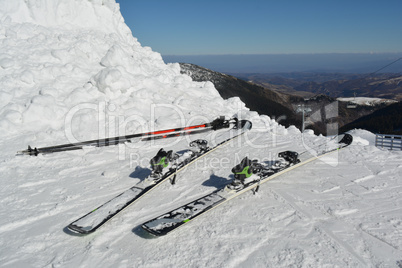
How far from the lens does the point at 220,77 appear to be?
447 feet

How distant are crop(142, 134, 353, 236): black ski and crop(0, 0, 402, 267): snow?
0.23m

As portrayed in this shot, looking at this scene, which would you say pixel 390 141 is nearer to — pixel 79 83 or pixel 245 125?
pixel 245 125

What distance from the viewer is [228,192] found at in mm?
5754

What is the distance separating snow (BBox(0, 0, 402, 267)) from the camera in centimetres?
425

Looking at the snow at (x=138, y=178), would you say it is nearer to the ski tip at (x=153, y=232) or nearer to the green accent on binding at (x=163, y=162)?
the ski tip at (x=153, y=232)

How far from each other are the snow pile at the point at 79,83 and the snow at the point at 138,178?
0.06 metres

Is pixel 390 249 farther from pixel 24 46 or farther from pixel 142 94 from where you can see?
pixel 24 46

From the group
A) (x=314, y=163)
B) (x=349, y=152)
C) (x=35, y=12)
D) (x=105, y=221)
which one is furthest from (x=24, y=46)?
(x=349, y=152)

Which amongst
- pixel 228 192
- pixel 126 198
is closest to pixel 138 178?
pixel 126 198

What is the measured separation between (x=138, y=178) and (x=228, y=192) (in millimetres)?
3159

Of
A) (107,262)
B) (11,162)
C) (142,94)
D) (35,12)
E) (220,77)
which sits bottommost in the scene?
(107,262)

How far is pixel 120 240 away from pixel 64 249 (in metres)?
1.01

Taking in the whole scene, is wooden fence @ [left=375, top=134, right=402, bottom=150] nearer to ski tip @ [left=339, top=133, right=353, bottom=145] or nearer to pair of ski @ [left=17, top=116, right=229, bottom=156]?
ski tip @ [left=339, top=133, right=353, bottom=145]

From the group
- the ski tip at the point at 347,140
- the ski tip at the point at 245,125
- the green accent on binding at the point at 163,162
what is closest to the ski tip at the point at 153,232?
the green accent on binding at the point at 163,162
